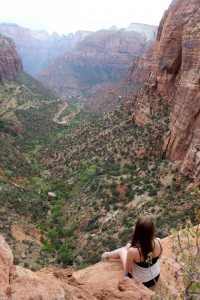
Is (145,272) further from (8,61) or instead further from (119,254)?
(8,61)

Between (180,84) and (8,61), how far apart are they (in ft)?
306

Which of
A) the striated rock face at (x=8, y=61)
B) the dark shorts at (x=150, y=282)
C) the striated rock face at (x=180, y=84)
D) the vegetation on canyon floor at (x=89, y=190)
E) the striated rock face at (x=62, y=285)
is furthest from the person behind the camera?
the striated rock face at (x=8, y=61)

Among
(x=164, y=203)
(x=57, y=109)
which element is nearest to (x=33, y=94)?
(x=57, y=109)

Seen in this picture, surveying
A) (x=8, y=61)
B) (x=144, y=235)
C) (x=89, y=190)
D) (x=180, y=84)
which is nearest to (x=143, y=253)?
(x=144, y=235)

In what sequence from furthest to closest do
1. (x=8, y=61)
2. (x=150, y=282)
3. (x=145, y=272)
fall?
(x=8, y=61), (x=150, y=282), (x=145, y=272)

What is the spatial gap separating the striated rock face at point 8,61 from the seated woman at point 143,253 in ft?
343

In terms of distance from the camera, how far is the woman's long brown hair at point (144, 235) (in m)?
7.45

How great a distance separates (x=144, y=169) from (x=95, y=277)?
95.0 feet

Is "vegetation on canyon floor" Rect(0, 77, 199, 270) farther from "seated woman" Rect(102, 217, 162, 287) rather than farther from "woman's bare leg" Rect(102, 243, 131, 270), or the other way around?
"seated woman" Rect(102, 217, 162, 287)

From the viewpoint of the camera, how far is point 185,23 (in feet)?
148

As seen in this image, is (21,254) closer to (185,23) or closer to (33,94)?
(185,23)

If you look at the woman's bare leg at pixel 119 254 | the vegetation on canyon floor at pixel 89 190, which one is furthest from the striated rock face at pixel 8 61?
the woman's bare leg at pixel 119 254

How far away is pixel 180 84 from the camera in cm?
3888

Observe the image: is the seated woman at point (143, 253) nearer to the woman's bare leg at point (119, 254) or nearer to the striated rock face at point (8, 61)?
the woman's bare leg at point (119, 254)
